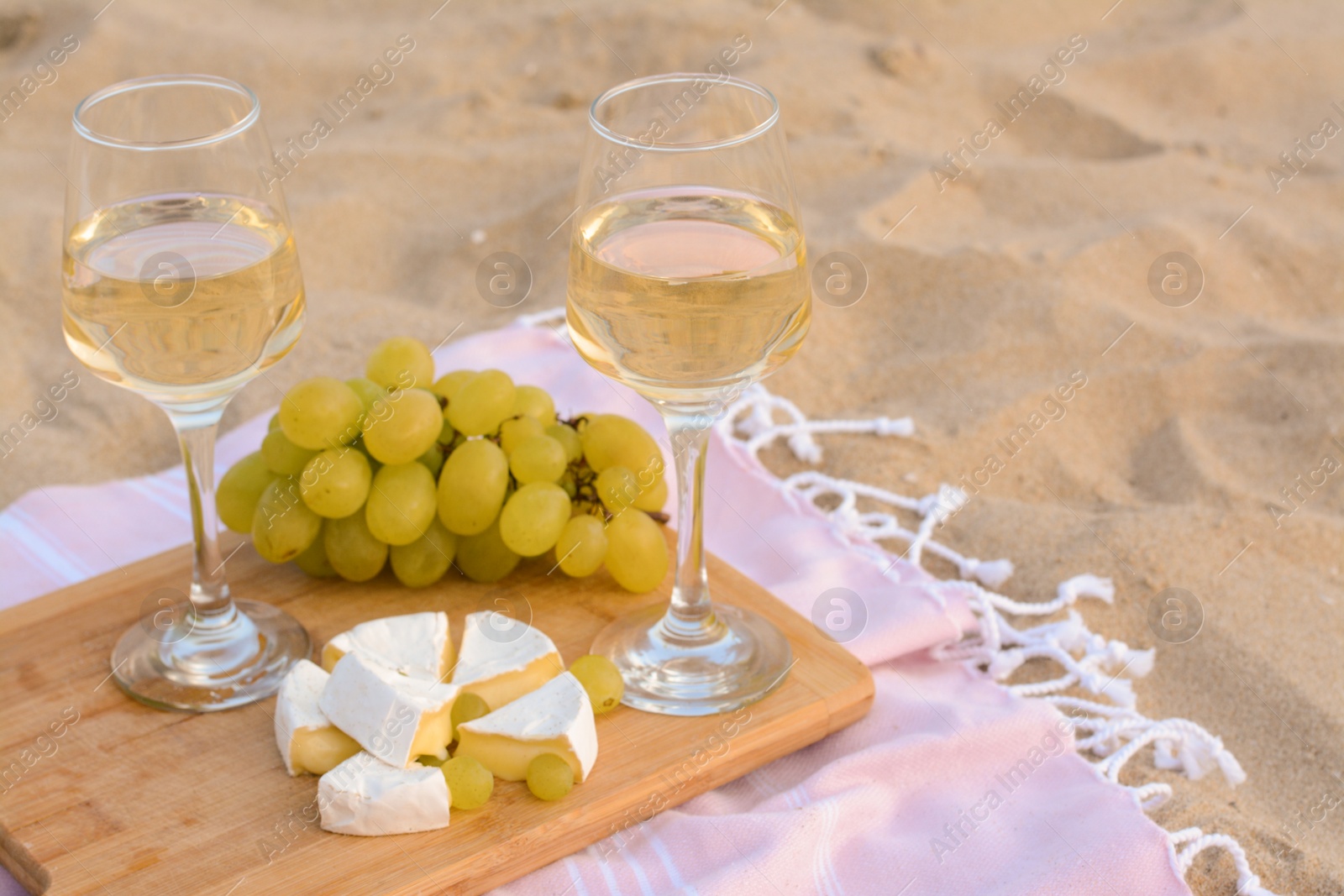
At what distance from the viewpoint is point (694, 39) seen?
3.00m

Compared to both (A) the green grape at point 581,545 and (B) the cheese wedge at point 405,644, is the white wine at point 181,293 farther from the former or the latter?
(A) the green grape at point 581,545

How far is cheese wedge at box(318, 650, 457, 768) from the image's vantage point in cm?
112

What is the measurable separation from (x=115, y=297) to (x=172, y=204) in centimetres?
10

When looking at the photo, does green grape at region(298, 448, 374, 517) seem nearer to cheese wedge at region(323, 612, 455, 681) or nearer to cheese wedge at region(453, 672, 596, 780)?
cheese wedge at region(323, 612, 455, 681)

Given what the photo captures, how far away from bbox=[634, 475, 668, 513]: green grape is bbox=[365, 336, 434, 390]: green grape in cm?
26

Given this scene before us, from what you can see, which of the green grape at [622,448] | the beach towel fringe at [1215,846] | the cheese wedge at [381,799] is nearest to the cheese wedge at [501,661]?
the cheese wedge at [381,799]

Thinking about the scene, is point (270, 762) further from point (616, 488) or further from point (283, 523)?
point (616, 488)

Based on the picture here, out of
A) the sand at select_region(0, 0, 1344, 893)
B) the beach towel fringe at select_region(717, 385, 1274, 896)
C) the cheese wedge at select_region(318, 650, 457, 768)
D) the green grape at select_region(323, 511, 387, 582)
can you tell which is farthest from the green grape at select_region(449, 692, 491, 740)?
the sand at select_region(0, 0, 1344, 893)

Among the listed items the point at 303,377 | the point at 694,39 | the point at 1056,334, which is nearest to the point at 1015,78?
the point at 694,39

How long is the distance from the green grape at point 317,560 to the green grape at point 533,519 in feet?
0.63

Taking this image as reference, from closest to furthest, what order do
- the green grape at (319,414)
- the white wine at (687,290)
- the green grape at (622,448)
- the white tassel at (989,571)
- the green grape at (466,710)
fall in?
the white wine at (687,290)
the green grape at (466,710)
the green grape at (319,414)
the green grape at (622,448)
the white tassel at (989,571)

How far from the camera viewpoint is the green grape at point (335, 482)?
133cm

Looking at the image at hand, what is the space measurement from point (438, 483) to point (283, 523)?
156mm

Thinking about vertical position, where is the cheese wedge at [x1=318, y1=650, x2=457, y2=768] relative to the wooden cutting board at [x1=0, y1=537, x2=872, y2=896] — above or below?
above
